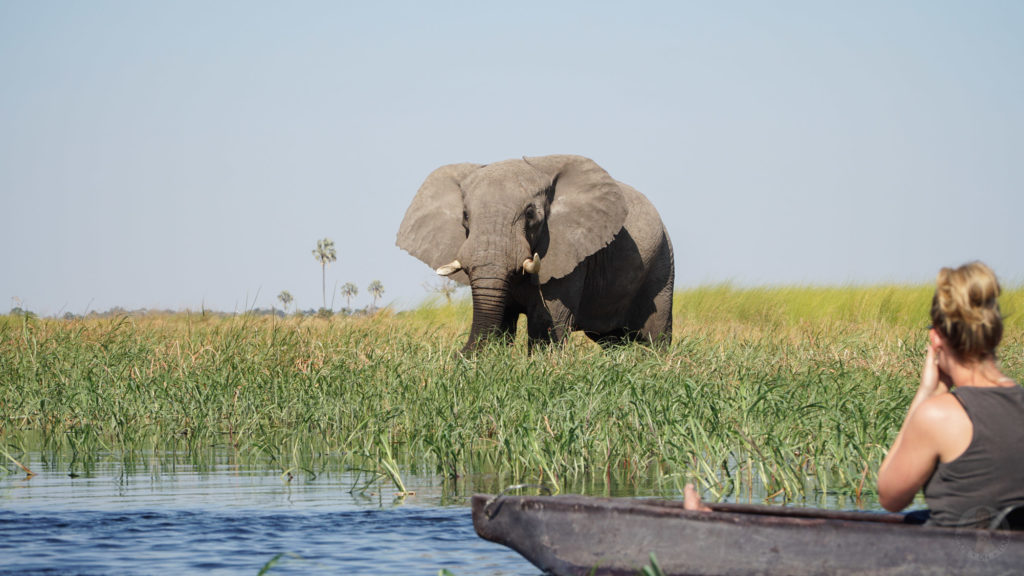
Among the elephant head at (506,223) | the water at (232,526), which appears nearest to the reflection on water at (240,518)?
the water at (232,526)

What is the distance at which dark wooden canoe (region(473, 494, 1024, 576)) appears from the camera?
4543 mm

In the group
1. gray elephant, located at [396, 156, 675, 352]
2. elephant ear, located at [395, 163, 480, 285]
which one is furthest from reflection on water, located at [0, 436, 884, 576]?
elephant ear, located at [395, 163, 480, 285]

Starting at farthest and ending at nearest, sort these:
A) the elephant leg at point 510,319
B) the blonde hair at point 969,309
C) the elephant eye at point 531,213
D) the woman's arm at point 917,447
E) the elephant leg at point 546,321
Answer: the elephant leg at point 510,319
the elephant leg at point 546,321
the elephant eye at point 531,213
the woman's arm at point 917,447
the blonde hair at point 969,309

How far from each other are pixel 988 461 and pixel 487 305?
8256 mm

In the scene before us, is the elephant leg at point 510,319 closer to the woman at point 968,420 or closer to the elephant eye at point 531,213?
the elephant eye at point 531,213

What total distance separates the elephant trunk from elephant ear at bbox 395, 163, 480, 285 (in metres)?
0.71

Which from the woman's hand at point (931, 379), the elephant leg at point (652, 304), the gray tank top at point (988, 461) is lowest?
the gray tank top at point (988, 461)

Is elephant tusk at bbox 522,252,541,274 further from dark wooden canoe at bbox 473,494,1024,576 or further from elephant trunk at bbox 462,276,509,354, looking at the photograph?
dark wooden canoe at bbox 473,494,1024,576

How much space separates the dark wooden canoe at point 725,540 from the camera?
454 cm

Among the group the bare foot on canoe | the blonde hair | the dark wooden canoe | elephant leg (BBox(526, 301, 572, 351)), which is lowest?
the dark wooden canoe

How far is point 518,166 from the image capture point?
13.0m

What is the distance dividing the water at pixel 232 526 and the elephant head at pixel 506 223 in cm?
473

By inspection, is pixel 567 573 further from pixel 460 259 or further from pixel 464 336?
pixel 464 336

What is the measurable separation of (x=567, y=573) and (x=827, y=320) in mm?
16882
